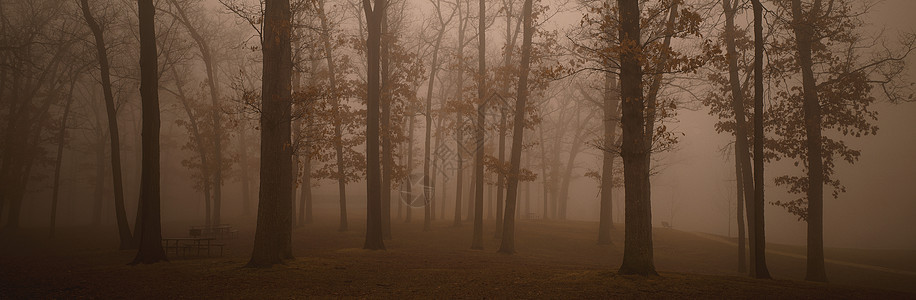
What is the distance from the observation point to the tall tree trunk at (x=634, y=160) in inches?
384

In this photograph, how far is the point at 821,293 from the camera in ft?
27.5

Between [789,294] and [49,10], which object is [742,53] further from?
[49,10]

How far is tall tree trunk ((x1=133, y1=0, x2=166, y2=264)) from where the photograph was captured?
12.2 m

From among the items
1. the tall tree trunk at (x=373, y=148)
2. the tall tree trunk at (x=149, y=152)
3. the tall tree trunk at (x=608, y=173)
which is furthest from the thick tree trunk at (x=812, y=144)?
the tall tree trunk at (x=149, y=152)

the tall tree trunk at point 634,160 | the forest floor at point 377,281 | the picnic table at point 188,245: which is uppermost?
the tall tree trunk at point 634,160

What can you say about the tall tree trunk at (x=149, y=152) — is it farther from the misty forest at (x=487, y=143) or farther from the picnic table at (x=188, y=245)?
the picnic table at (x=188, y=245)

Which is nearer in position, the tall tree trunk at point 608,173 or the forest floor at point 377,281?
the forest floor at point 377,281

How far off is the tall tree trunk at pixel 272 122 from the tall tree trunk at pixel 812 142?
50.0 ft

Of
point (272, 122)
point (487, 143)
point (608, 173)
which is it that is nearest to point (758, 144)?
point (272, 122)

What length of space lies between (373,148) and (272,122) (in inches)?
221

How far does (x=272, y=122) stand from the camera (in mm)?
10750

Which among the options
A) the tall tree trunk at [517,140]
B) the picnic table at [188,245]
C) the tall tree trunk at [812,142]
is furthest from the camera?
the tall tree trunk at [517,140]

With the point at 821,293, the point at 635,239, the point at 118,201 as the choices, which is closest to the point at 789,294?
the point at 821,293

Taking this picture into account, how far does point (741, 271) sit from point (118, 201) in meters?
24.6
